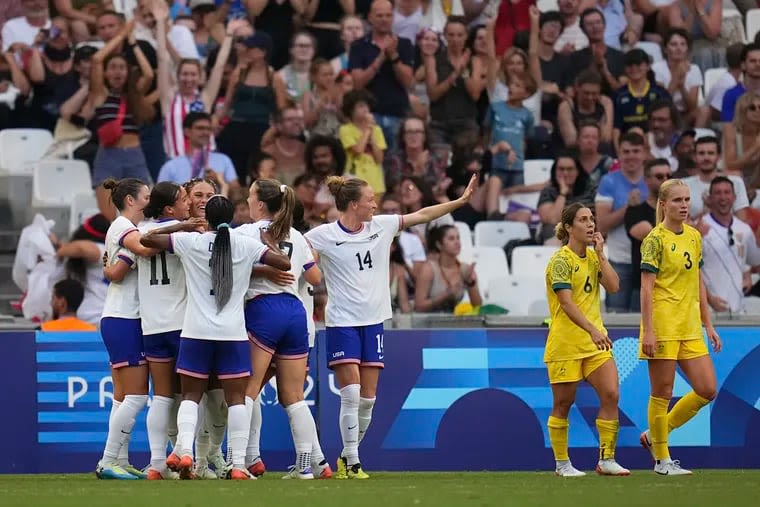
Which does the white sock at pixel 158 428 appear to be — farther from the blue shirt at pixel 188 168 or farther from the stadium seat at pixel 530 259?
the stadium seat at pixel 530 259

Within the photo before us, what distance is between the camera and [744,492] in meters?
9.49

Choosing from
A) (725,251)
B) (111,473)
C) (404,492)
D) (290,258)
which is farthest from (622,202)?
(404,492)

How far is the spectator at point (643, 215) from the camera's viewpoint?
16953mm

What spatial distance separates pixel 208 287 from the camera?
10.6 m

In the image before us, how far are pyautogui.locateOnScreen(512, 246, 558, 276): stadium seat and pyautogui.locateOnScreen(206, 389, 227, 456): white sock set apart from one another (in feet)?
21.5

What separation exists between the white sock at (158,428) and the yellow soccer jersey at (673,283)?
3.79 m

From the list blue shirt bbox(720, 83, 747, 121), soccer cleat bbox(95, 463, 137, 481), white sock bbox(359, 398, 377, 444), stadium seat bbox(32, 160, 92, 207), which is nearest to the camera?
soccer cleat bbox(95, 463, 137, 481)

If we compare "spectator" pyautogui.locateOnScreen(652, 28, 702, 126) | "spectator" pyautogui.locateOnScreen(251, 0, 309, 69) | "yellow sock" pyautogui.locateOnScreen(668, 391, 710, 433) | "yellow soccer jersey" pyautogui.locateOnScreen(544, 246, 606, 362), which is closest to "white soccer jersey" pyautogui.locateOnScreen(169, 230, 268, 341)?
"yellow soccer jersey" pyautogui.locateOnScreen(544, 246, 606, 362)

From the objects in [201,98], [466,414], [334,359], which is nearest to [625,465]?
[466,414]

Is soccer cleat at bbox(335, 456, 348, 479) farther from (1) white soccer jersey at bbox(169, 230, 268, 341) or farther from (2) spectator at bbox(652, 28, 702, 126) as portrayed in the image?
(2) spectator at bbox(652, 28, 702, 126)

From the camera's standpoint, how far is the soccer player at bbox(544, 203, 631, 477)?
11.2 metres

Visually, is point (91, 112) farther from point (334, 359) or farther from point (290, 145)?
point (334, 359)

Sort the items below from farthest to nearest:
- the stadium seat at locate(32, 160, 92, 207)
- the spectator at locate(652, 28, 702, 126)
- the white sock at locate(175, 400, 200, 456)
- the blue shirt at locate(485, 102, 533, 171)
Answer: the spectator at locate(652, 28, 702, 126) → the blue shirt at locate(485, 102, 533, 171) → the stadium seat at locate(32, 160, 92, 207) → the white sock at locate(175, 400, 200, 456)

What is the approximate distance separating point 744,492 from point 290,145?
9651mm
